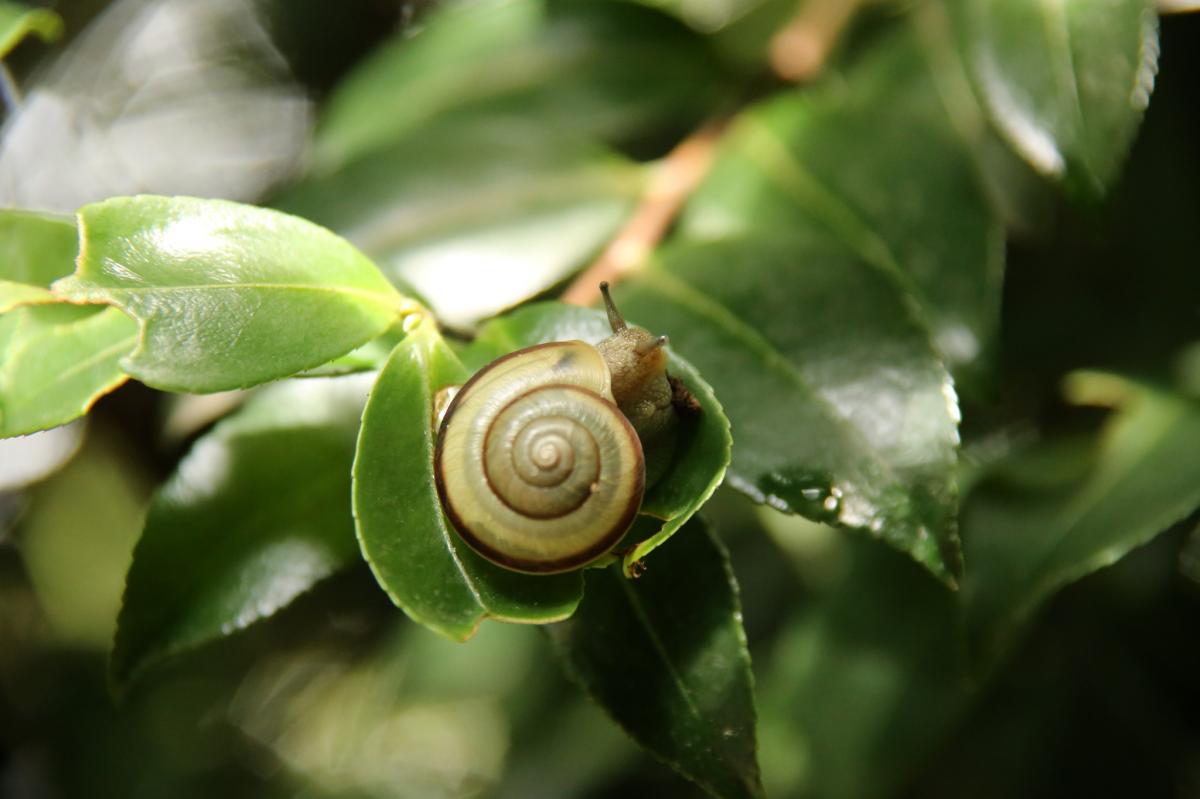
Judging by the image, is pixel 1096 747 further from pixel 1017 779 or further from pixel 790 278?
pixel 790 278

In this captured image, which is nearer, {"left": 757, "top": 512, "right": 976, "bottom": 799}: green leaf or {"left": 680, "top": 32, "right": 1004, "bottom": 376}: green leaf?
{"left": 680, "top": 32, "right": 1004, "bottom": 376}: green leaf

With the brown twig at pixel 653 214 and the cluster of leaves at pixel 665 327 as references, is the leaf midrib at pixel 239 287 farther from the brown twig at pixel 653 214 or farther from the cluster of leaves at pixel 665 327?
the brown twig at pixel 653 214

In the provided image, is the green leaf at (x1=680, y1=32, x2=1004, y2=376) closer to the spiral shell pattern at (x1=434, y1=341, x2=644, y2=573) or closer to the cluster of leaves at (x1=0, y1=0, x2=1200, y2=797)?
the cluster of leaves at (x1=0, y1=0, x2=1200, y2=797)

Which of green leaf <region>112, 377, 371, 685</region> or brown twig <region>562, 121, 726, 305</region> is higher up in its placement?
brown twig <region>562, 121, 726, 305</region>

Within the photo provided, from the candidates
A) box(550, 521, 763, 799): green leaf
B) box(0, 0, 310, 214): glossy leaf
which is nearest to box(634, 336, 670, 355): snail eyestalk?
box(550, 521, 763, 799): green leaf

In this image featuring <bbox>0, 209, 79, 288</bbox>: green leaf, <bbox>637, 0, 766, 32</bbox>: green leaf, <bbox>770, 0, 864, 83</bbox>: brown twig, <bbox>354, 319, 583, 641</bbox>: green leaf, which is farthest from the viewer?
<bbox>637, 0, 766, 32</bbox>: green leaf

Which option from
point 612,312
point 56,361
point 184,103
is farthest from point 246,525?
point 184,103

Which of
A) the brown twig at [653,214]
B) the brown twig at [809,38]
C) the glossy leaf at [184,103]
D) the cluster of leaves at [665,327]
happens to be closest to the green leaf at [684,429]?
the cluster of leaves at [665,327]
